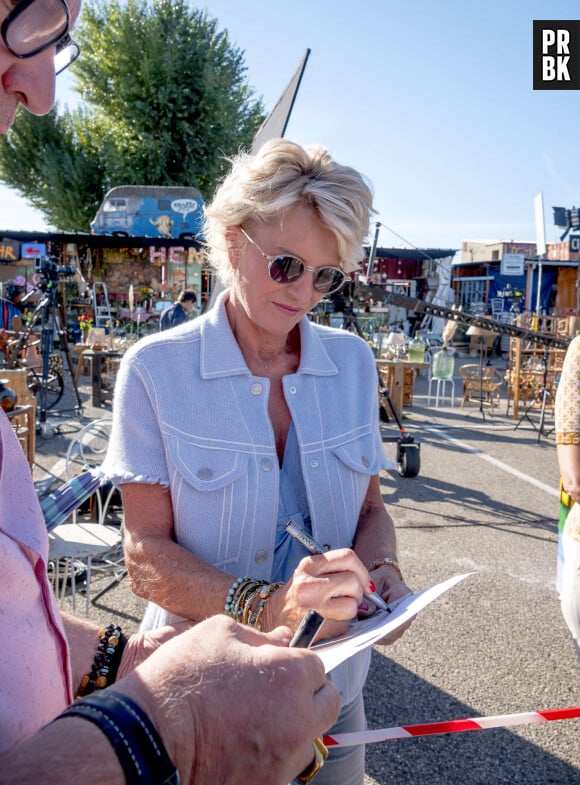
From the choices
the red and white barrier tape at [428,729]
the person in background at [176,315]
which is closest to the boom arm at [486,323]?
the red and white barrier tape at [428,729]

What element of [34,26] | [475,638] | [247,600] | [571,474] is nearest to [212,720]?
[247,600]

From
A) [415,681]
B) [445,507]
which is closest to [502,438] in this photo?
[445,507]

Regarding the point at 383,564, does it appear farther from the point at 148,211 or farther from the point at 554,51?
the point at 148,211

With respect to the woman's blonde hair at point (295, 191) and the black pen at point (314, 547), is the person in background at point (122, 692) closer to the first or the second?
the black pen at point (314, 547)

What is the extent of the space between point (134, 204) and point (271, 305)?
68.7ft

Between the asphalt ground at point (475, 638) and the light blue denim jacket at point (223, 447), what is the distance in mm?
1465

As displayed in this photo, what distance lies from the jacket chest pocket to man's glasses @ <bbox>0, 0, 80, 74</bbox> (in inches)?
34.2

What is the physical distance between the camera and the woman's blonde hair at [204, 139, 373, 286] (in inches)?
59.7

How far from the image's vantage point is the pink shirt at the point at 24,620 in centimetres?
77

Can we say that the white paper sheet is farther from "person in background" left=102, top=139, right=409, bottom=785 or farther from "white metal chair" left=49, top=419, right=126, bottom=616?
"white metal chair" left=49, top=419, right=126, bottom=616

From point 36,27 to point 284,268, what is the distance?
79 cm

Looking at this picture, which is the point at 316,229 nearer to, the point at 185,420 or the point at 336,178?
the point at 336,178

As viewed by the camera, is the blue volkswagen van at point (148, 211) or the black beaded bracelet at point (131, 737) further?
the blue volkswagen van at point (148, 211)

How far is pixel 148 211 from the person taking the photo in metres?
20.8
